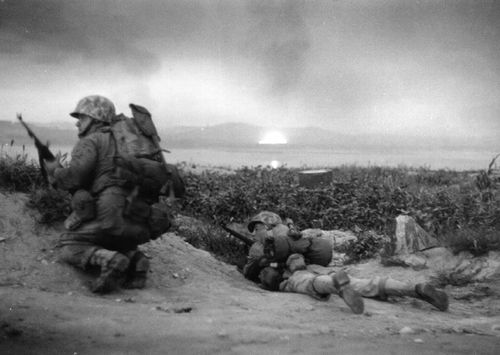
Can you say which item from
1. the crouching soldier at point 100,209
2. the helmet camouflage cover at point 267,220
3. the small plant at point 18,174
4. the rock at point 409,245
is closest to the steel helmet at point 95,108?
the crouching soldier at point 100,209

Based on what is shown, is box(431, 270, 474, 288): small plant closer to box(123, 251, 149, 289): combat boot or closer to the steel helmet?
box(123, 251, 149, 289): combat boot

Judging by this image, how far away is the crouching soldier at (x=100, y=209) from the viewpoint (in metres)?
5.46

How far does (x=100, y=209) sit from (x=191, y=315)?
63.9 inches

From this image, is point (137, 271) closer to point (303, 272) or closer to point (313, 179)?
point (303, 272)

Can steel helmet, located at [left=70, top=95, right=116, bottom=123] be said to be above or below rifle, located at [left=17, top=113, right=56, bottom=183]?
above

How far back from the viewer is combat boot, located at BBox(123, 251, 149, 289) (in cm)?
560

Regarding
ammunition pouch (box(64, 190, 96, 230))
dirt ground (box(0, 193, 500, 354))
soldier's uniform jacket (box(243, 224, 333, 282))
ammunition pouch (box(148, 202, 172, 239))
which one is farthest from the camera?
soldier's uniform jacket (box(243, 224, 333, 282))

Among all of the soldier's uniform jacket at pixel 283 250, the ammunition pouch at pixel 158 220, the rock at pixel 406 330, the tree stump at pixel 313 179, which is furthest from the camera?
the tree stump at pixel 313 179

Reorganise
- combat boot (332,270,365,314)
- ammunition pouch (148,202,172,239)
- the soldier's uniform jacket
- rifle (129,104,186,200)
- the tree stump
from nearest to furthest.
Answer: combat boot (332,270,365,314)
rifle (129,104,186,200)
ammunition pouch (148,202,172,239)
the soldier's uniform jacket
the tree stump

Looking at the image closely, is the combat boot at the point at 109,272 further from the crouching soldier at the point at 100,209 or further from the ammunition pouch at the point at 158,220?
the ammunition pouch at the point at 158,220

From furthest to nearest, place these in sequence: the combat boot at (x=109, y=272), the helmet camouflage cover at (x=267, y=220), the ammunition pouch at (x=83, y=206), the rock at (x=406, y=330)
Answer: the helmet camouflage cover at (x=267, y=220)
the ammunition pouch at (x=83, y=206)
the combat boot at (x=109, y=272)
the rock at (x=406, y=330)

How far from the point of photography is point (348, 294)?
5160mm

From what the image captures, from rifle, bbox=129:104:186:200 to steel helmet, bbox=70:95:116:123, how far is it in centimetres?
37

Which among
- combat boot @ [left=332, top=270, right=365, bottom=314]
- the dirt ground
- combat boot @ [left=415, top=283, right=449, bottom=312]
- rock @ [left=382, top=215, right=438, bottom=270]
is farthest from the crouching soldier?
rock @ [left=382, top=215, right=438, bottom=270]
